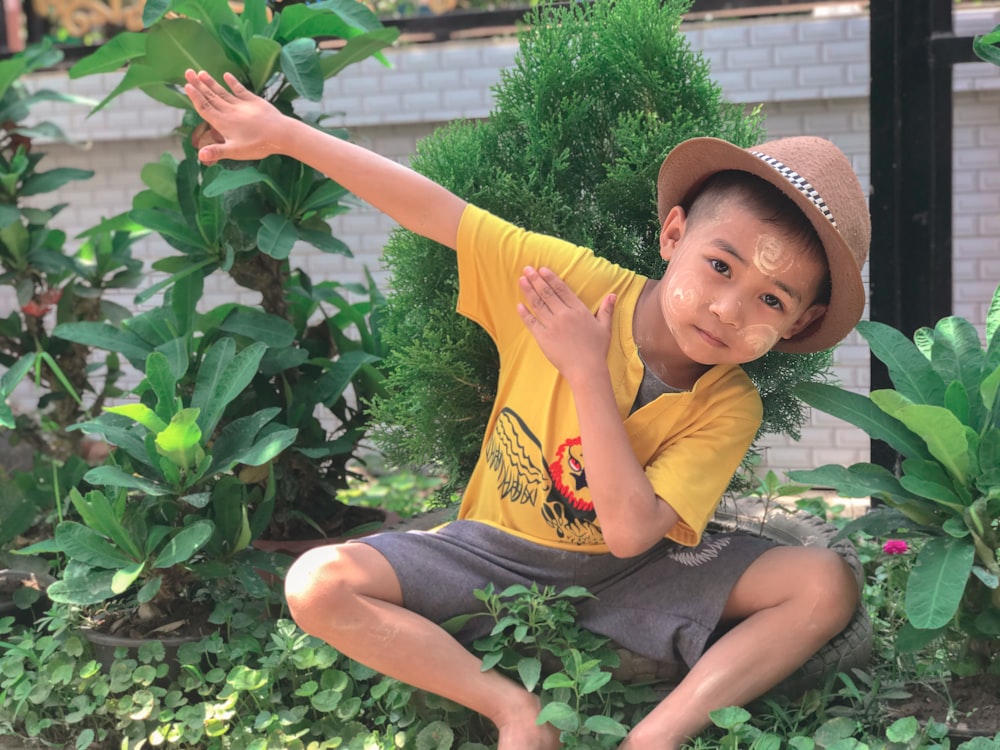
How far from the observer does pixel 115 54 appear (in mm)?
2676

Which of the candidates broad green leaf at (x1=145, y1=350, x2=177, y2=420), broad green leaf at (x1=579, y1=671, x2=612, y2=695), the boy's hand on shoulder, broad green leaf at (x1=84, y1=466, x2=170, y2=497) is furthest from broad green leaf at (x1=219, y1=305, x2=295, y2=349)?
broad green leaf at (x1=579, y1=671, x2=612, y2=695)

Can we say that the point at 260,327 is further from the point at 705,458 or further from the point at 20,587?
the point at 705,458

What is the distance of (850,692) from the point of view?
7.06 ft

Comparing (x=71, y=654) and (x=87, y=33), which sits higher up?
(x=87, y=33)

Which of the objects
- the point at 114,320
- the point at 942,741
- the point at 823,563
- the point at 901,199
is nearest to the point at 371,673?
the point at 823,563

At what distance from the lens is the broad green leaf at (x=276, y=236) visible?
8.50ft

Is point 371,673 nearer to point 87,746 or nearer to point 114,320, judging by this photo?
point 87,746

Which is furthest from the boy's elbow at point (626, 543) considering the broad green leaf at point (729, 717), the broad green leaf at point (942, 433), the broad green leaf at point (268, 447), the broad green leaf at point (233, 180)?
the broad green leaf at point (233, 180)

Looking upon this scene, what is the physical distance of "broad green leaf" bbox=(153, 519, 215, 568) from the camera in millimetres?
2348

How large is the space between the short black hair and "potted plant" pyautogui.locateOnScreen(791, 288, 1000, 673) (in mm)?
261

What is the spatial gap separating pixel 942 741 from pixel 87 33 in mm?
5049

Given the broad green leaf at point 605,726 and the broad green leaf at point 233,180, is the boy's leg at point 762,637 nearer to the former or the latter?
the broad green leaf at point 605,726

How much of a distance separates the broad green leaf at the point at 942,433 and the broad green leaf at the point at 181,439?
1.44m

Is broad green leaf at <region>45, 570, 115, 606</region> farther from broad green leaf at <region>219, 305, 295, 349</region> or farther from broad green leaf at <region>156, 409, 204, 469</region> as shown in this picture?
broad green leaf at <region>219, 305, 295, 349</region>
